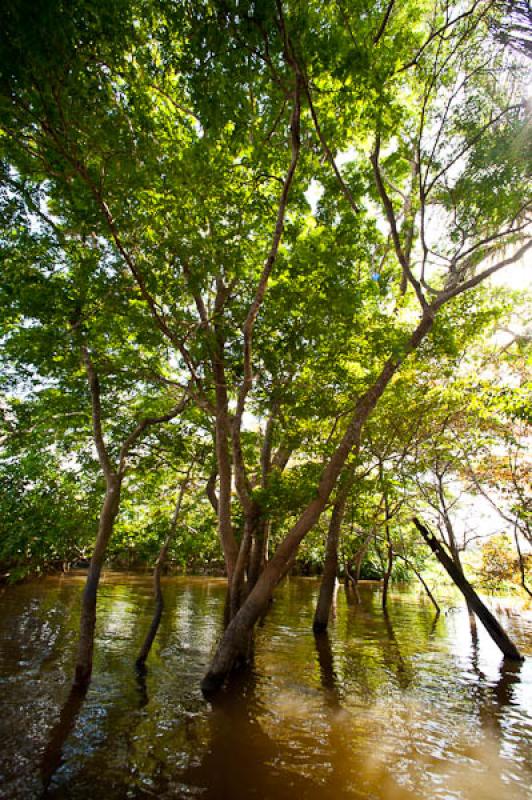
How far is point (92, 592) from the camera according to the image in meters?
8.09

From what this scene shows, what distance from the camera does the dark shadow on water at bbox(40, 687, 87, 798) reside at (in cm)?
A: 555

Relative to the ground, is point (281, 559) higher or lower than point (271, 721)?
higher

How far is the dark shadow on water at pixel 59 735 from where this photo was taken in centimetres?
555

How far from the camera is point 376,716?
806cm

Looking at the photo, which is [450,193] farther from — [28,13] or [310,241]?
[28,13]

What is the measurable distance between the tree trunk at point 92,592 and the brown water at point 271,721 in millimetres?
509

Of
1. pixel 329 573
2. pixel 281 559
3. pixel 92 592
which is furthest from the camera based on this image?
pixel 329 573

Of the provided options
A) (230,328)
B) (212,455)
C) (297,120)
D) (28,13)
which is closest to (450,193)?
(297,120)

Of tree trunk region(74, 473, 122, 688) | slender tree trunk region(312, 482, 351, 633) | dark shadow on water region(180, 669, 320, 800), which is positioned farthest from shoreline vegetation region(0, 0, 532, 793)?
slender tree trunk region(312, 482, 351, 633)

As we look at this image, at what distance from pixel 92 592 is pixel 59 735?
216 centimetres

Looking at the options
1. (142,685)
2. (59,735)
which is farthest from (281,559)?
(59,735)

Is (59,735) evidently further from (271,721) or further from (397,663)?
(397,663)

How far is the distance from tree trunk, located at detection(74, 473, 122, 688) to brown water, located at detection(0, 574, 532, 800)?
0.51 m

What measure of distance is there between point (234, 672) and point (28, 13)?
11497mm
